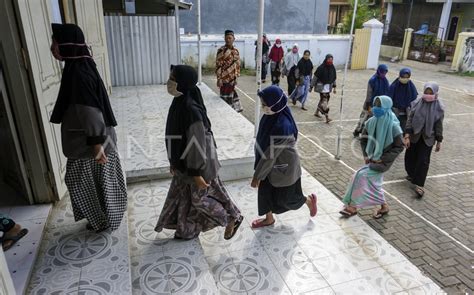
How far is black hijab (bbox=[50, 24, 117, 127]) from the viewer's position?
2365mm

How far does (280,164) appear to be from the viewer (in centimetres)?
322

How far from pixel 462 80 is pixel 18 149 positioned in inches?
591

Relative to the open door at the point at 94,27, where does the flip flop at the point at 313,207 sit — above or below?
below

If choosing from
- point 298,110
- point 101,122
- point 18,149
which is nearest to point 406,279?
point 101,122

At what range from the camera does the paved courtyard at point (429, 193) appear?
3.49m

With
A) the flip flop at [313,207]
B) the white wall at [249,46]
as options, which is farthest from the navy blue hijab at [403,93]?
the white wall at [249,46]

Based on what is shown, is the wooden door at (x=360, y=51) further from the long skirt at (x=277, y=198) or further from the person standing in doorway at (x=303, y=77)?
the long skirt at (x=277, y=198)

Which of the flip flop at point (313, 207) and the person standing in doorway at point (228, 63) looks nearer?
the flip flop at point (313, 207)

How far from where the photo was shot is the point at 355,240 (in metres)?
3.54

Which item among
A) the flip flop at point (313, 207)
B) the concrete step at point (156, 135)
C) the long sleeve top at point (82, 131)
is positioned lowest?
the flip flop at point (313, 207)

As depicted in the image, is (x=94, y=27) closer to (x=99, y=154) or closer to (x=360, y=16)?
(x=99, y=154)

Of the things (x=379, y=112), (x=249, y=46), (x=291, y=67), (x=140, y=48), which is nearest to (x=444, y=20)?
(x=249, y=46)

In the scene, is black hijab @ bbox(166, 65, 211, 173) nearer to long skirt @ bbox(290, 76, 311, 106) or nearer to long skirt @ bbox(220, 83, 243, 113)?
long skirt @ bbox(220, 83, 243, 113)

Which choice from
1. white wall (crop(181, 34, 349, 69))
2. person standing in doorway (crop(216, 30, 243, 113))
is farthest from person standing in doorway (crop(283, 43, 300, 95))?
white wall (crop(181, 34, 349, 69))
